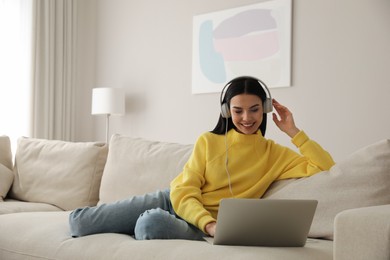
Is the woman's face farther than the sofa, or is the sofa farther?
the woman's face

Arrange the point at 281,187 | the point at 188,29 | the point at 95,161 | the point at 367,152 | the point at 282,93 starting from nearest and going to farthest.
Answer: the point at 367,152, the point at 281,187, the point at 95,161, the point at 282,93, the point at 188,29

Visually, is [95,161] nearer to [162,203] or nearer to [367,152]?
[162,203]

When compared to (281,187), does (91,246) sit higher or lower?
lower

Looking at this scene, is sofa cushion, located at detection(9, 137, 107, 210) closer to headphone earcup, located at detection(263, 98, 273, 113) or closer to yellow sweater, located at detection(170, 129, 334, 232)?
yellow sweater, located at detection(170, 129, 334, 232)

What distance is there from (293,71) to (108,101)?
5.42ft

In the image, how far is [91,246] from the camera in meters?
1.99

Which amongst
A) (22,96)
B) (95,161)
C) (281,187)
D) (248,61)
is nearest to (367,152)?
(281,187)

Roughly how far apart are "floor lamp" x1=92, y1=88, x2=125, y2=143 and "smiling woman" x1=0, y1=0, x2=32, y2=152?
2.17 feet

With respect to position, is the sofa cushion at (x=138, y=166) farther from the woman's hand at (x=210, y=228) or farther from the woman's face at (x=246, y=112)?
the woman's hand at (x=210, y=228)

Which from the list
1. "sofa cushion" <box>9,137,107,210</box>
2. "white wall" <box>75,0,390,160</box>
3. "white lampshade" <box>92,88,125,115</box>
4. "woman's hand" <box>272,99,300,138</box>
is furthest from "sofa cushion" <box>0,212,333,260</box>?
"white lampshade" <box>92,88,125,115</box>

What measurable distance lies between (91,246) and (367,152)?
1.06m

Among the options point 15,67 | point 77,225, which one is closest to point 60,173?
point 77,225

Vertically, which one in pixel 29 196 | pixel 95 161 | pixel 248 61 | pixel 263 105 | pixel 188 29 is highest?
pixel 188 29

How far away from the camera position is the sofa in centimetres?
141
